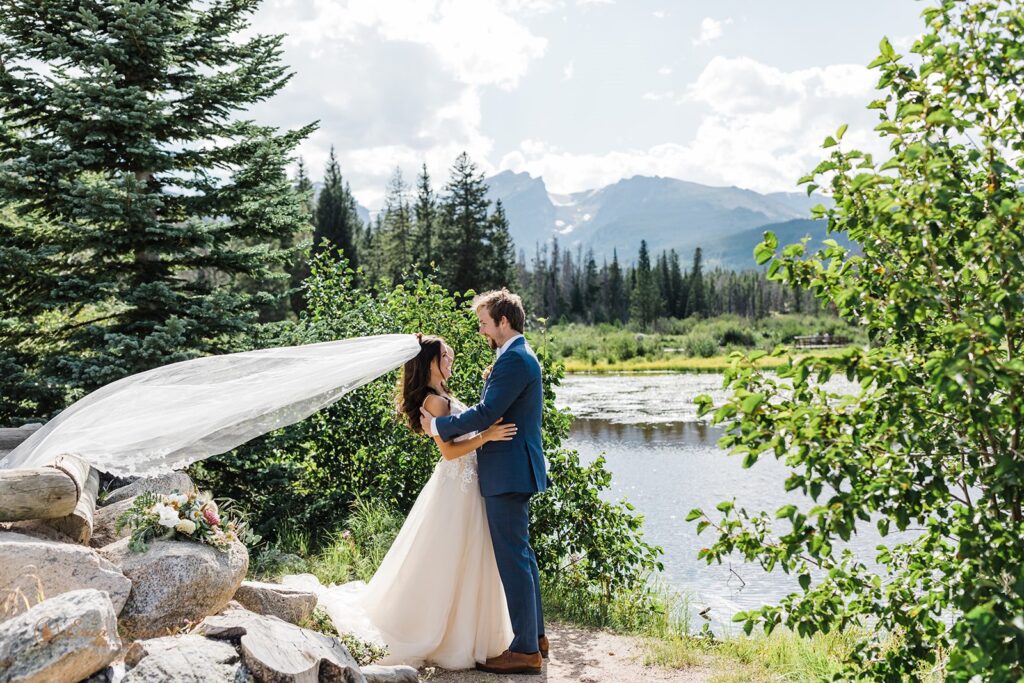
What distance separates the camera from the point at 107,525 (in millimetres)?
5809

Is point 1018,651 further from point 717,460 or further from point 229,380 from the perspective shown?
point 717,460

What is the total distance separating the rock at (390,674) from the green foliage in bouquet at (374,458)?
2.85m

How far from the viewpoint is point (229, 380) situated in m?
6.01

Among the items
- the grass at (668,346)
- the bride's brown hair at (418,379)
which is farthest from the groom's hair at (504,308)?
the grass at (668,346)

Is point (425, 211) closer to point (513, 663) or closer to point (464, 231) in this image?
point (464, 231)

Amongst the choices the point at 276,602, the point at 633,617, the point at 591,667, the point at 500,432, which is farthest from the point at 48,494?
the point at 633,617

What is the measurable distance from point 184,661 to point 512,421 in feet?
7.46

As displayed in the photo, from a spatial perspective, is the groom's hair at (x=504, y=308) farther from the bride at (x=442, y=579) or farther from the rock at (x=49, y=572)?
the rock at (x=49, y=572)

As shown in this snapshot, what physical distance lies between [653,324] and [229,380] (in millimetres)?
75599

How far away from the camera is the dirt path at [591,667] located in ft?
17.2

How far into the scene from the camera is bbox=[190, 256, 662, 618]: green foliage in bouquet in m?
7.77

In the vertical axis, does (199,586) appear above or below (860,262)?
below

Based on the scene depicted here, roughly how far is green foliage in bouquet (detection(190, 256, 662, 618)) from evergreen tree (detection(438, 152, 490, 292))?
34737mm

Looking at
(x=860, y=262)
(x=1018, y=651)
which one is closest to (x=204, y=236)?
(x=860, y=262)
